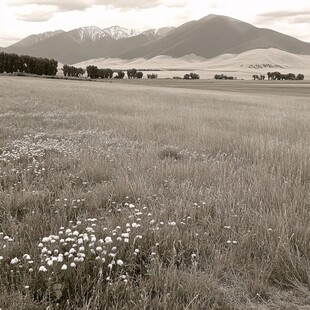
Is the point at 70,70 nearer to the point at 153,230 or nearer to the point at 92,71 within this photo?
the point at 92,71

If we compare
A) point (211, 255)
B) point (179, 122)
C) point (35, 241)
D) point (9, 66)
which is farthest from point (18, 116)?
point (9, 66)

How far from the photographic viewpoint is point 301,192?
6.20m

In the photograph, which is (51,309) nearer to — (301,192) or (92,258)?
(92,258)

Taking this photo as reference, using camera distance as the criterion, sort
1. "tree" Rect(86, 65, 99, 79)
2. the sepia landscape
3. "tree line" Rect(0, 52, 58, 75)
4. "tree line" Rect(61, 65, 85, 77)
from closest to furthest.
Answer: the sepia landscape < "tree line" Rect(0, 52, 58, 75) < "tree" Rect(86, 65, 99, 79) < "tree line" Rect(61, 65, 85, 77)

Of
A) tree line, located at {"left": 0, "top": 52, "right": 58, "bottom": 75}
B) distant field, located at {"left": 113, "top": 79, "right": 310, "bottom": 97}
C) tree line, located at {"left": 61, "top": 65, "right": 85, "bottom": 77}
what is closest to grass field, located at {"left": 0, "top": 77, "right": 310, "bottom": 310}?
distant field, located at {"left": 113, "top": 79, "right": 310, "bottom": 97}

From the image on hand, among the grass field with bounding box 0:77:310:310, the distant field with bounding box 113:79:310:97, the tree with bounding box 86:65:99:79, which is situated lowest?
the grass field with bounding box 0:77:310:310

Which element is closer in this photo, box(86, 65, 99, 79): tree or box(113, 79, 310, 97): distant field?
box(113, 79, 310, 97): distant field

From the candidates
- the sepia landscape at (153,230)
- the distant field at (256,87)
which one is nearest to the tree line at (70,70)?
the distant field at (256,87)

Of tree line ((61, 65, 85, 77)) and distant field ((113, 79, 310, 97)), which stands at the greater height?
tree line ((61, 65, 85, 77))

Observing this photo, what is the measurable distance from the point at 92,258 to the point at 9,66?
12781 centimetres

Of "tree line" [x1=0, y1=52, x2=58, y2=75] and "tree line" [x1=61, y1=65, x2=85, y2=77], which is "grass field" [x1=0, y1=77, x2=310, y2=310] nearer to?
"tree line" [x1=0, y1=52, x2=58, y2=75]

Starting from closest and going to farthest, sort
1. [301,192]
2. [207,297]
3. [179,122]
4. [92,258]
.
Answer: [207,297] → [92,258] → [301,192] → [179,122]

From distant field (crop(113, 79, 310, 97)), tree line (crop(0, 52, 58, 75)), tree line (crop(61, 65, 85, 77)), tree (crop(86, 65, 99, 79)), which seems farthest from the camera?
tree line (crop(61, 65, 85, 77))

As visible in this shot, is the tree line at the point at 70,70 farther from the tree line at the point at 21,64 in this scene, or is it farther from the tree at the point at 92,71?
the tree line at the point at 21,64
